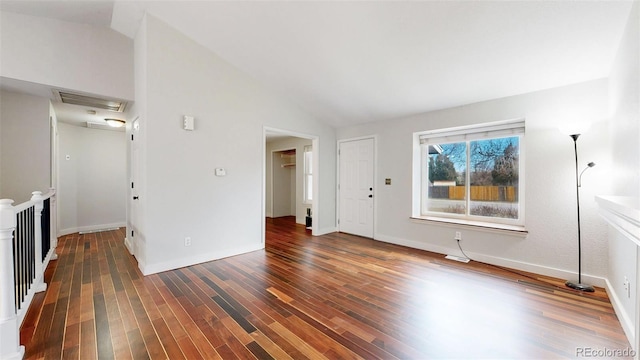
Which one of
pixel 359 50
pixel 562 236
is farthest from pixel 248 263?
pixel 562 236

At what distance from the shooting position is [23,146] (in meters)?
3.76

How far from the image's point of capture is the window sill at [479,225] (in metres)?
3.37

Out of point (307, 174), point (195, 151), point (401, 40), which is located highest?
point (401, 40)

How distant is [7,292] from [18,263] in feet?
1.91

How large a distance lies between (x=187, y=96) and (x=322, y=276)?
3042 millimetres

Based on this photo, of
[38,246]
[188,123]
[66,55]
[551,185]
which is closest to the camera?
[38,246]

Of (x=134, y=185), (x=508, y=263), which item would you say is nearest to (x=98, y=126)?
(x=134, y=185)

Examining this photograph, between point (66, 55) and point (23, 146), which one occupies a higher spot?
point (66, 55)

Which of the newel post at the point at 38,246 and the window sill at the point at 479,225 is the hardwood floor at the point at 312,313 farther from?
the window sill at the point at 479,225

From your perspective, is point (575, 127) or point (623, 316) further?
point (575, 127)

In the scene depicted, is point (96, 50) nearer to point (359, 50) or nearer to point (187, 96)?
point (187, 96)

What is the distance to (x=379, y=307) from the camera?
2371 millimetres

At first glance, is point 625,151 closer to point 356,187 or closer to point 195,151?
point 356,187

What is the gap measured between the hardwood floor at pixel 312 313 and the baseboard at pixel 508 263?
0.48 ft
